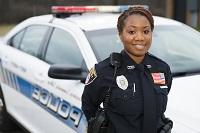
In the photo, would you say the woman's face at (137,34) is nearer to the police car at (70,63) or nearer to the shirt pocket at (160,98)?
the shirt pocket at (160,98)

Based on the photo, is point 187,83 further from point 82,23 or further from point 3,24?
point 3,24

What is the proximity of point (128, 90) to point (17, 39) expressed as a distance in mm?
3133

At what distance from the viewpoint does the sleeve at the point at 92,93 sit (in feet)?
7.89

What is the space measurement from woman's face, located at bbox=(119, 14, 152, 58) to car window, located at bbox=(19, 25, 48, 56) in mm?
2291

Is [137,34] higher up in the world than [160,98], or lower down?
higher up

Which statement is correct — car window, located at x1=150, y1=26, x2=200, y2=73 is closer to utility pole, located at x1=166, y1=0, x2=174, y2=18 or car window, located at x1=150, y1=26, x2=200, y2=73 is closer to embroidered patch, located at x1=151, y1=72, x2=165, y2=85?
embroidered patch, located at x1=151, y1=72, x2=165, y2=85

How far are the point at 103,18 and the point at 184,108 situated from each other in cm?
158

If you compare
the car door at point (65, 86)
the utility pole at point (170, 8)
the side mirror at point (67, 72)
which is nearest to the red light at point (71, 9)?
the car door at point (65, 86)

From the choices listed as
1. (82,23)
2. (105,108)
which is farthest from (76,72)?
(105,108)

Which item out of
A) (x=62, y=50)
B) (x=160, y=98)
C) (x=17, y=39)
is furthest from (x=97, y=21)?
(x=160, y=98)

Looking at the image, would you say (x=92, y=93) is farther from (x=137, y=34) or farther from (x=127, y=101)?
(x=137, y=34)

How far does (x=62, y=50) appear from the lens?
13.6 ft

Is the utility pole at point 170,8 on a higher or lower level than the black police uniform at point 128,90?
lower

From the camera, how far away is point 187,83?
11.1ft
